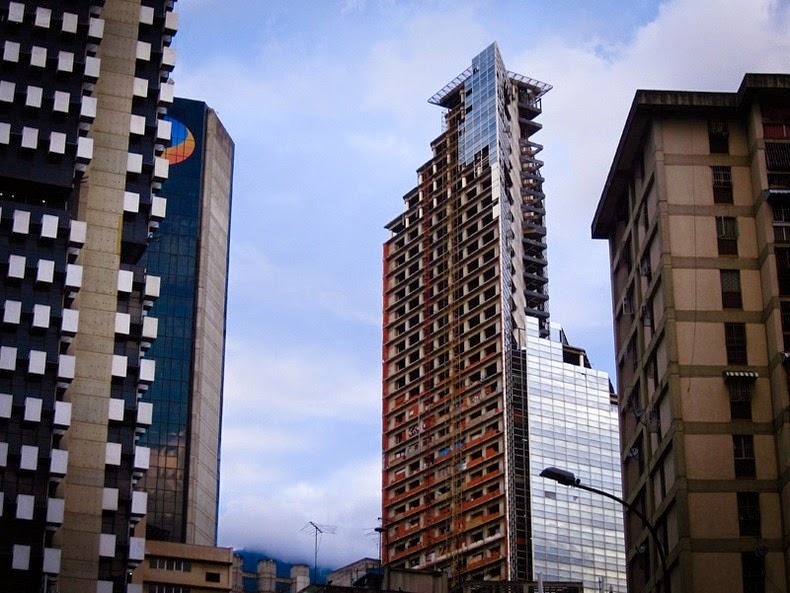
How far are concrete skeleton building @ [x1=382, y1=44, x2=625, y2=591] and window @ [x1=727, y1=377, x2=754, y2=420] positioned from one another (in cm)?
8902

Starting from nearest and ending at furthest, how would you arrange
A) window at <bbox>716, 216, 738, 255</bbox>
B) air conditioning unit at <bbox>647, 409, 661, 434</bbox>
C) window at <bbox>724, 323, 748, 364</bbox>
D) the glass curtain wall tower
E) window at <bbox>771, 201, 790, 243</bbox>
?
window at <bbox>724, 323, 748, 364</bbox>
window at <bbox>771, 201, 790, 243</bbox>
air conditioning unit at <bbox>647, 409, 661, 434</bbox>
window at <bbox>716, 216, 738, 255</bbox>
the glass curtain wall tower

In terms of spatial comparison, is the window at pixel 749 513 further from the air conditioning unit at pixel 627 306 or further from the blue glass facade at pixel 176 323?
the blue glass facade at pixel 176 323

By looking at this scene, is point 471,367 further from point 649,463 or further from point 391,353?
point 649,463

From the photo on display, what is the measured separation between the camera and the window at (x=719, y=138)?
267ft

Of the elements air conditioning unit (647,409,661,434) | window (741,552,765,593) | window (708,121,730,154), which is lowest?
window (741,552,765,593)

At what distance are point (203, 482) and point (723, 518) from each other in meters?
101

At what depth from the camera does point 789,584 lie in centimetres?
7038

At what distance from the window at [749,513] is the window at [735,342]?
706 cm

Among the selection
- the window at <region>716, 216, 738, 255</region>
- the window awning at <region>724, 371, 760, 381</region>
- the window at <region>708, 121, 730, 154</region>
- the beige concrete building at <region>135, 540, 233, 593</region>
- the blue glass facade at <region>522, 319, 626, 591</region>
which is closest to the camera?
the window awning at <region>724, 371, 760, 381</region>

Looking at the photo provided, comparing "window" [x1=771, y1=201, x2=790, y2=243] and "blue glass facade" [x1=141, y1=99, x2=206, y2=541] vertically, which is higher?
"blue glass facade" [x1=141, y1=99, x2=206, y2=541]

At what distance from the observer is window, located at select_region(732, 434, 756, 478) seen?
73438 mm

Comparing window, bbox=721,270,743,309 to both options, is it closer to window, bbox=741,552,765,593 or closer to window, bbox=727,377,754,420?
window, bbox=727,377,754,420

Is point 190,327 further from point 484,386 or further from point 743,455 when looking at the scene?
point 743,455

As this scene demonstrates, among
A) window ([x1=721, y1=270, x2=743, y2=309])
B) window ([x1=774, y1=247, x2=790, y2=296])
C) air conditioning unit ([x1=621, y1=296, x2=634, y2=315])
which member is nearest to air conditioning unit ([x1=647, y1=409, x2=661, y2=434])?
window ([x1=721, y1=270, x2=743, y2=309])
